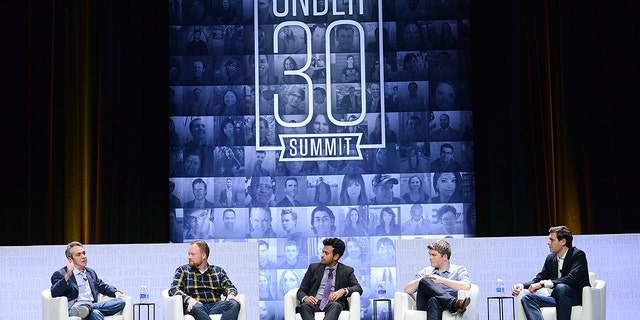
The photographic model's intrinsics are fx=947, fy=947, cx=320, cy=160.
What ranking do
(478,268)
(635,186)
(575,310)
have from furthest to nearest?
(635,186), (478,268), (575,310)

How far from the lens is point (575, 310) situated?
6.93 meters

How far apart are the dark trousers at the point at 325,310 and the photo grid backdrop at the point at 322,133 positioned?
217 centimetres

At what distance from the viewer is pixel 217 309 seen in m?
6.99

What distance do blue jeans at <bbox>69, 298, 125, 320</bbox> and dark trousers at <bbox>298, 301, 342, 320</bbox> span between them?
1.34m

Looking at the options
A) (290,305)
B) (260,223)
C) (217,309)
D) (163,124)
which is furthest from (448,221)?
(217,309)

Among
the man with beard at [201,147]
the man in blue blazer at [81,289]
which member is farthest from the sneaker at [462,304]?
the man with beard at [201,147]

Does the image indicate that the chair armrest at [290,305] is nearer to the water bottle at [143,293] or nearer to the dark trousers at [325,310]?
the dark trousers at [325,310]

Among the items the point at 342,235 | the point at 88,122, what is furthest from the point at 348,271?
the point at 88,122

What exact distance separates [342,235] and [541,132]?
219 centimetres

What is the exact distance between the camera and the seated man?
6.83 meters

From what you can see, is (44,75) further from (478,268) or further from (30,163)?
(478,268)

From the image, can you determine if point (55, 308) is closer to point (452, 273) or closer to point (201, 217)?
point (201, 217)

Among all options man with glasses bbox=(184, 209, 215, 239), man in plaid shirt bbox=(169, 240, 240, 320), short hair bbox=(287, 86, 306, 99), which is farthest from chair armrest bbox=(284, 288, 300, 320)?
short hair bbox=(287, 86, 306, 99)

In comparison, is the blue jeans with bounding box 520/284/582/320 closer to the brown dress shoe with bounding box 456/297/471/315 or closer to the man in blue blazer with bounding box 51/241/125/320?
the brown dress shoe with bounding box 456/297/471/315
